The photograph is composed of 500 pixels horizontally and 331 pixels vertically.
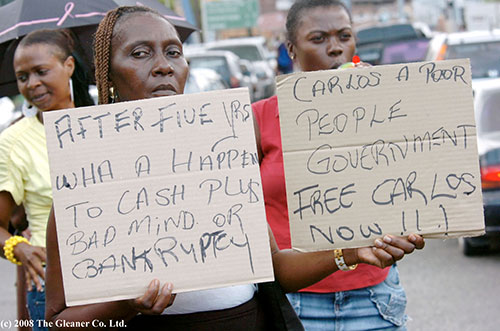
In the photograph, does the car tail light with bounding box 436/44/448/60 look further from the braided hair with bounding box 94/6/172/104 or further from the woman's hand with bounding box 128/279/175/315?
the woman's hand with bounding box 128/279/175/315

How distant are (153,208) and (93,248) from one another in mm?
199

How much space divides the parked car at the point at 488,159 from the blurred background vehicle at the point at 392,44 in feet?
24.2

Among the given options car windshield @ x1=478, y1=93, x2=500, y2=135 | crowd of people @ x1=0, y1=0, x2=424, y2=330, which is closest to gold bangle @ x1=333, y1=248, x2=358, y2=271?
crowd of people @ x1=0, y1=0, x2=424, y2=330

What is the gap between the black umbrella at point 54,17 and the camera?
13.4ft

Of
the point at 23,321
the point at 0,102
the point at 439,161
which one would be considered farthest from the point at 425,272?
the point at 0,102

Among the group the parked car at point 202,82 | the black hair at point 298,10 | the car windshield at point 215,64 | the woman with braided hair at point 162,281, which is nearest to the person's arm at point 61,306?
the woman with braided hair at point 162,281

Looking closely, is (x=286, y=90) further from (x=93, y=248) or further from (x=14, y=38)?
(x=14, y=38)

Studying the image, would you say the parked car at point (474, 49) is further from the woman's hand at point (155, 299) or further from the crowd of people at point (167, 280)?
the woman's hand at point (155, 299)

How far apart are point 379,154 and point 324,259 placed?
38 centimetres

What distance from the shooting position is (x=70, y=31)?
13.8ft

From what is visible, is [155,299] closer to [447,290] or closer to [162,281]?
[162,281]

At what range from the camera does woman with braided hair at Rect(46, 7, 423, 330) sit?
2338mm

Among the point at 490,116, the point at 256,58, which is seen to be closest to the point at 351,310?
the point at 490,116

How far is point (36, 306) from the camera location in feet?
11.8
